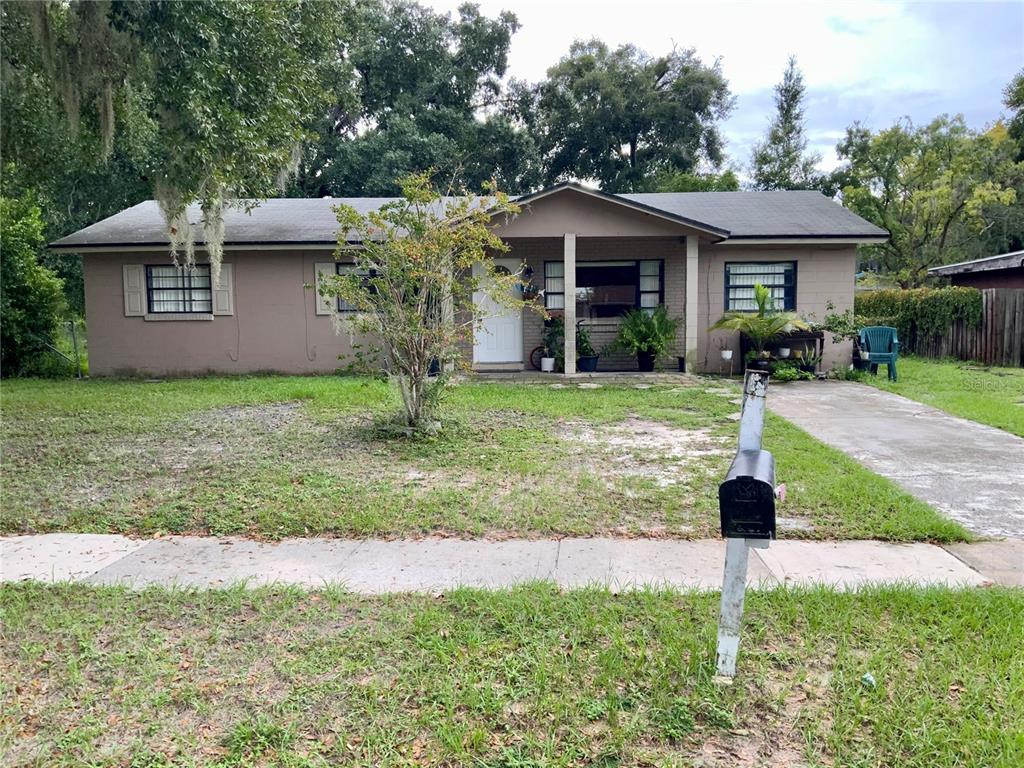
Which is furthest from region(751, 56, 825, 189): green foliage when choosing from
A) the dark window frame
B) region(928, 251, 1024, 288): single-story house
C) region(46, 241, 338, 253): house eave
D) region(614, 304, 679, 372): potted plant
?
region(46, 241, 338, 253): house eave

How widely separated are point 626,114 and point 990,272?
15396 mm

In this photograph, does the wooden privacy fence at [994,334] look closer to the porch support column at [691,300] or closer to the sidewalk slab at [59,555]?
the porch support column at [691,300]

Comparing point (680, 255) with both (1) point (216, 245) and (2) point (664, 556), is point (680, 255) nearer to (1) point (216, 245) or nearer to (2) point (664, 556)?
(1) point (216, 245)

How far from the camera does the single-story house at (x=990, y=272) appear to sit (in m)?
18.7

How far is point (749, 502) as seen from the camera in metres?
2.72

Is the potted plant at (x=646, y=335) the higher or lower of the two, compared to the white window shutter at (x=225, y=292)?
lower

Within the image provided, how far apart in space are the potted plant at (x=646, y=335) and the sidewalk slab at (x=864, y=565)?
31.3ft

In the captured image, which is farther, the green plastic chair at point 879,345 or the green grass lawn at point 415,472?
the green plastic chair at point 879,345

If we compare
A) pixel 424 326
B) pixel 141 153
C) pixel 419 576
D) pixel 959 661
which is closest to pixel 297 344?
pixel 141 153

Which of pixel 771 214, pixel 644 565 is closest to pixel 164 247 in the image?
pixel 771 214

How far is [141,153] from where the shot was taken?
36.0 ft

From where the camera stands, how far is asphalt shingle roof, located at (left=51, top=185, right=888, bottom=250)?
14.3m

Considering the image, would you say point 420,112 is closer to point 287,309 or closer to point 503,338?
point 287,309

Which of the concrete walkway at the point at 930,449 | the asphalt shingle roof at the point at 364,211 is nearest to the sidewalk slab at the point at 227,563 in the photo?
the concrete walkway at the point at 930,449
